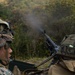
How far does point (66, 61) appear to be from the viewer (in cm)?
427

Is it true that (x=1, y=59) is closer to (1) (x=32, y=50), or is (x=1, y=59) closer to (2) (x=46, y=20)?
(1) (x=32, y=50)

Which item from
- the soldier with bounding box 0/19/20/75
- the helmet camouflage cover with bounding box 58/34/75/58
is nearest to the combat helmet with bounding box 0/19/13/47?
the soldier with bounding box 0/19/20/75

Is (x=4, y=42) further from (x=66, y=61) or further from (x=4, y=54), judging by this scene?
(x=66, y=61)

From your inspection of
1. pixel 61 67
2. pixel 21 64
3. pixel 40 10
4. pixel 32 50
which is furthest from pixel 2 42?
pixel 40 10

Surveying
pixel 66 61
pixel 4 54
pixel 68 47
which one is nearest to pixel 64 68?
pixel 66 61

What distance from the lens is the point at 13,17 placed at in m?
13.7

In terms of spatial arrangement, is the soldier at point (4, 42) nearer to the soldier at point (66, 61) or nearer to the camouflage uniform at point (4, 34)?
the camouflage uniform at point (4, 34)

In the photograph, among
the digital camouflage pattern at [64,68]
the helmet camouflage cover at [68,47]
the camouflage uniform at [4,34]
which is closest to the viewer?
the camouflage uniform at [4,34]

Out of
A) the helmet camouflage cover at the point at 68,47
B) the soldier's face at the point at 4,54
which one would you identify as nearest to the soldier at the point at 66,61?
the helmet camouflage cover at the point at 68,47

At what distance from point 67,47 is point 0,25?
260 cm

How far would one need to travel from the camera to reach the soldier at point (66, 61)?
13.6 ft

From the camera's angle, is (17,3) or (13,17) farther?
(17,3)

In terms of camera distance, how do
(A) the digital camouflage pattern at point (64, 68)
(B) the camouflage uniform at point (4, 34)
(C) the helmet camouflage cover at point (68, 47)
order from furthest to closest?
(C) the helmet camouflage cover at point (68, 47) < (A) the digital camouflage pattern at point (64, 68) < (B) the camouflage uniform at point (4, 34)

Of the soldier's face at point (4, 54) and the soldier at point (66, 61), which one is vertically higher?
the soldier's face at point (4, 54)
